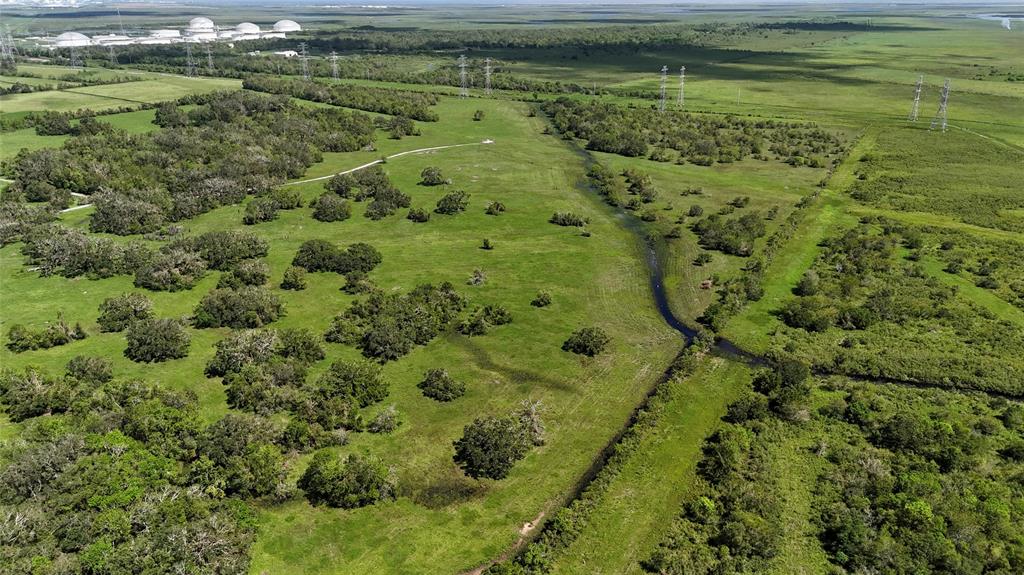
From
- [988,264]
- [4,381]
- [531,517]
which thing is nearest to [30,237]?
[4,381]

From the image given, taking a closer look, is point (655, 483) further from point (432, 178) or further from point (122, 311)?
point (432, 178)

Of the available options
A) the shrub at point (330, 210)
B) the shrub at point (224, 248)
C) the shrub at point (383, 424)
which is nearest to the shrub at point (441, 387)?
the shrub at point (383, 424)

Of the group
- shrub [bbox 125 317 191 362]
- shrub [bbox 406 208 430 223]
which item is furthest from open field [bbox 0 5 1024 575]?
shrub [bbox 406 208 430 223]

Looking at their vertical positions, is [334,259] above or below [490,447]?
above

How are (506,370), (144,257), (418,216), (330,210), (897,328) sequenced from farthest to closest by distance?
(418,216)
(330,210)
(144,257)
(897,328)
(506,370)

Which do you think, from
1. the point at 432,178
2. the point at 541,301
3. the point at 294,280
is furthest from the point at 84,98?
the point at 541,301

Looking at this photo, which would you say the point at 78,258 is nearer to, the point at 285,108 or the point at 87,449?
the point at 87,449
